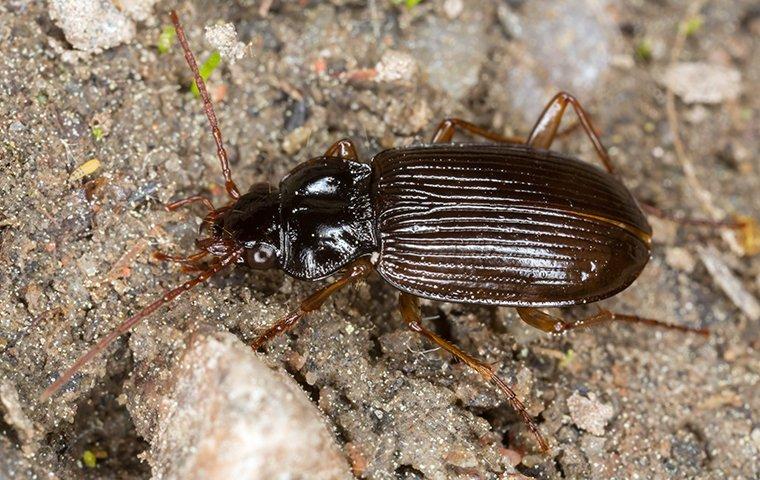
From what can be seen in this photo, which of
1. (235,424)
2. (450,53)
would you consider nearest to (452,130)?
(450,53)

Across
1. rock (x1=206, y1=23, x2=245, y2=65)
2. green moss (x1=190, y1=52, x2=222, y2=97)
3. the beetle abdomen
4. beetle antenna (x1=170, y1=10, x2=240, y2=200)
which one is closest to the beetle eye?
beetle antenna (x1=170, y1=10, x2=240, y2=200)

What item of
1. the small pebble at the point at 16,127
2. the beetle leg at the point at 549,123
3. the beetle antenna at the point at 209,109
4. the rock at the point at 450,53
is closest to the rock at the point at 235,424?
the beetle antenna at the point at 209,109

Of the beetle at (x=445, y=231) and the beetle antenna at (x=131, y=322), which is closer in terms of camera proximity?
the beetle antenna at (x=131, y=322)

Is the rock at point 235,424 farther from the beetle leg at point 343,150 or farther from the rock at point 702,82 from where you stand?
the rock at point 702,82

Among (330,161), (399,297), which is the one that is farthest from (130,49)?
(399,297)

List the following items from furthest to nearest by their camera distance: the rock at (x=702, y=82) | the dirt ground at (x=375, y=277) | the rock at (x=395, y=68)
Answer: the rock at (x=702, y=82)
the rock at (x=395, y=68)
the dirt ground at (x=375, y=277)

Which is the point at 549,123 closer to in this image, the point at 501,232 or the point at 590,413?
the point at 501,232

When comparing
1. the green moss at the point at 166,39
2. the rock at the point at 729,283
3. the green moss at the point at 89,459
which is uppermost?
the green moss at the point at 166,39

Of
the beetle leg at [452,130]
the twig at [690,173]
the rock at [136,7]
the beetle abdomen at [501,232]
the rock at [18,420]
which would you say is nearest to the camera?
the rock at [18,420]

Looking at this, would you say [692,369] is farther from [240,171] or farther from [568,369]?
[240,171]
